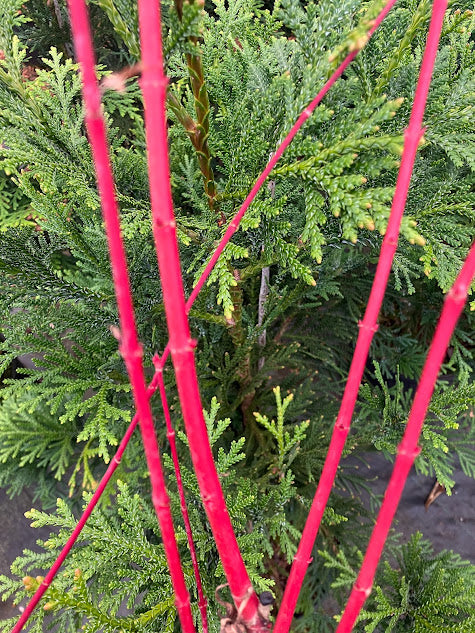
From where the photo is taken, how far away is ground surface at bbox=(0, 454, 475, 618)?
195 centimetres

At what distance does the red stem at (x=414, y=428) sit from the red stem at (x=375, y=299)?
40 mm

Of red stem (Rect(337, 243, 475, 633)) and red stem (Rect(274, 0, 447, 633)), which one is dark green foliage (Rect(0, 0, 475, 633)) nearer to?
red stem (Rect(274, 0, 447, 633))

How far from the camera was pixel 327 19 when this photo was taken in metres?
0.70

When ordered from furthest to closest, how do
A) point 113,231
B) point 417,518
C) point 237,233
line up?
1. point 417,518
2. point 237,233
3. point 113,231

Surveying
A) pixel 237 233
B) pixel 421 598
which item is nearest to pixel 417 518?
pixel 421 598

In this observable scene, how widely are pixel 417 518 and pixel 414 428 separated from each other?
2.04 meters

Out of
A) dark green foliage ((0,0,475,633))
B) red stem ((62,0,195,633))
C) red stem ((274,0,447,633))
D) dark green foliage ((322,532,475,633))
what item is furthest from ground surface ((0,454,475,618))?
red stem ((62,0,195,633))

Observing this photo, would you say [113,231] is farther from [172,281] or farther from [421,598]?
[421,598]

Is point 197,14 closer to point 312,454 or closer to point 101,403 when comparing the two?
point 101,403

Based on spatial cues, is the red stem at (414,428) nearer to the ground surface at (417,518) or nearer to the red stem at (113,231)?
the red stem at (113,231)

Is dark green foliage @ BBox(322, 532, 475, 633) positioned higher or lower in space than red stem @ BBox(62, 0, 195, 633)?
lower

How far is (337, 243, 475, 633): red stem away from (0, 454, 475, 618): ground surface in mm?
1779

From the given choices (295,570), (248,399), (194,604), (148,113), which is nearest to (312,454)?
(248,399)

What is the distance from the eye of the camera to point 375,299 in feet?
0.99
